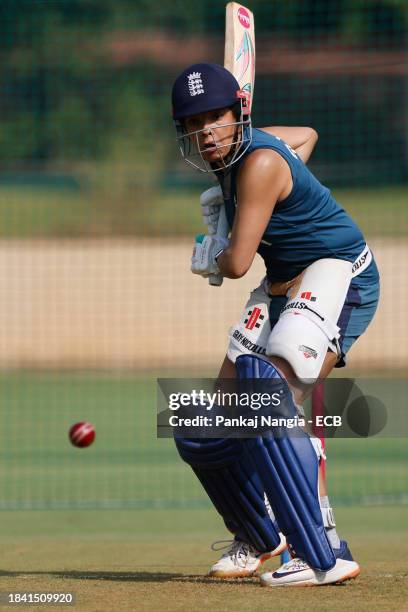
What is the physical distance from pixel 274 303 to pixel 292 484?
32.9 inches

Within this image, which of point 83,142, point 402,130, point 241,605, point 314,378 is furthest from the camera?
point 83,142

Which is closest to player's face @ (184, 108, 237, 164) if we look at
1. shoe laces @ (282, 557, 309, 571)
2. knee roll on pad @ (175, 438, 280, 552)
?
knee roll on pad @ (175, 438, 280, 552)

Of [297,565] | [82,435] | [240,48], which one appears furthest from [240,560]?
[240,48]

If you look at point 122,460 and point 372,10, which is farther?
point 372,10

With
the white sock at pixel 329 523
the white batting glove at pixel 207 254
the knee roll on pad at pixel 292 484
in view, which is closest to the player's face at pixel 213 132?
the white batting glove at pixel 207 254

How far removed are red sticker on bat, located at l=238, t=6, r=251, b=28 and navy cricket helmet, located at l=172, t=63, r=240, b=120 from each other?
0.80 metres

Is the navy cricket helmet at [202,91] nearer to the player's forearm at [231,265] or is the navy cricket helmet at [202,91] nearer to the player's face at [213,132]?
the player's face at [213,132]

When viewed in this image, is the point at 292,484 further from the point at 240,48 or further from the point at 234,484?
the point at 240,48

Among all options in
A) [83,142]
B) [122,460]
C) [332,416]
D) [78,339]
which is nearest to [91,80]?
[83,142]

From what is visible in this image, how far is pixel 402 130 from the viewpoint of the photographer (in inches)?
599

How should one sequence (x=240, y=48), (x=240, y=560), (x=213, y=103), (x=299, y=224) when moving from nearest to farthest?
(x=213, y=103)
(x=299, y=224)
(x=240, y=560)
(x=240, y=48)

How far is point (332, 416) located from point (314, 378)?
0.52 metres

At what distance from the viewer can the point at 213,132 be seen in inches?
200

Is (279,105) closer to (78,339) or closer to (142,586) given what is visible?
(78,339)
